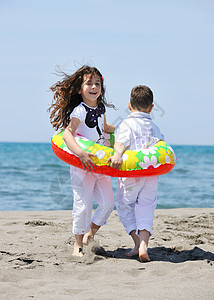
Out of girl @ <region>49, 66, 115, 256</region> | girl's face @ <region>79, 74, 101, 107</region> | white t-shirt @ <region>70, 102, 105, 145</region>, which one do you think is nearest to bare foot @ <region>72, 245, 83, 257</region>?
girl @ <region>49, 66, 115, 256</region>

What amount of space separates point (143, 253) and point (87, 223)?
2.12 feet

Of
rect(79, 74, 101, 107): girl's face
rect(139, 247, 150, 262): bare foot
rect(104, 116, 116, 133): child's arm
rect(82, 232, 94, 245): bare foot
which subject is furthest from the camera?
rect(104, 116, 116, 133): child's arm

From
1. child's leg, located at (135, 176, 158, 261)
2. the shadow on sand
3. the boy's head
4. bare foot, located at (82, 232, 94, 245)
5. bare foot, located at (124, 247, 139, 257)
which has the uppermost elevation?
the boy's head

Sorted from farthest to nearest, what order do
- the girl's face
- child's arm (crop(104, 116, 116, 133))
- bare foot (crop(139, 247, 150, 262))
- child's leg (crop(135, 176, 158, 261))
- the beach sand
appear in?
child's arm (crop(104, 116, 116, 133))
the girl's face
child's leg (crop(135, 176, 158, 261))
bare foot (crop(139, 247, 150, 262))
the beach sand

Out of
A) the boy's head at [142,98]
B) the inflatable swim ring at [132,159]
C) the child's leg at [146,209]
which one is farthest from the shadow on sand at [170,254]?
the boy's head at [142,98]

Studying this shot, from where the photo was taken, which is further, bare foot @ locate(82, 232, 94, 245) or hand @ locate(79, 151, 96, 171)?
bare foot @ locate(82, 232, 94, 245)

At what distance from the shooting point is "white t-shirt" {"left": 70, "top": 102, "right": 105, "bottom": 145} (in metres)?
4.09

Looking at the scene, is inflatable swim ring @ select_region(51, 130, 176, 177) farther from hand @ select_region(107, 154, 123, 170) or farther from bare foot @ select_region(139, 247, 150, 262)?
bare foot @ select_region(139, 247, 150, 262)

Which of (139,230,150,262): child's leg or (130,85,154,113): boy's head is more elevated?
(130,85,154,113): boy's head

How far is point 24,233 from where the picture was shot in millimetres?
4980

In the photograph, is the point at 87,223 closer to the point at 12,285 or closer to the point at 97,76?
the point at 12,285

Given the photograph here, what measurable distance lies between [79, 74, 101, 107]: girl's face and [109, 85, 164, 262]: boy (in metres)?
0.36

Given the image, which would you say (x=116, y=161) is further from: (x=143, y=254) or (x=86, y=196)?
(x=143, y=254)

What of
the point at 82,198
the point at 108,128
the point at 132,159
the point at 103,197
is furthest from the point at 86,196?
the point at 108,128
